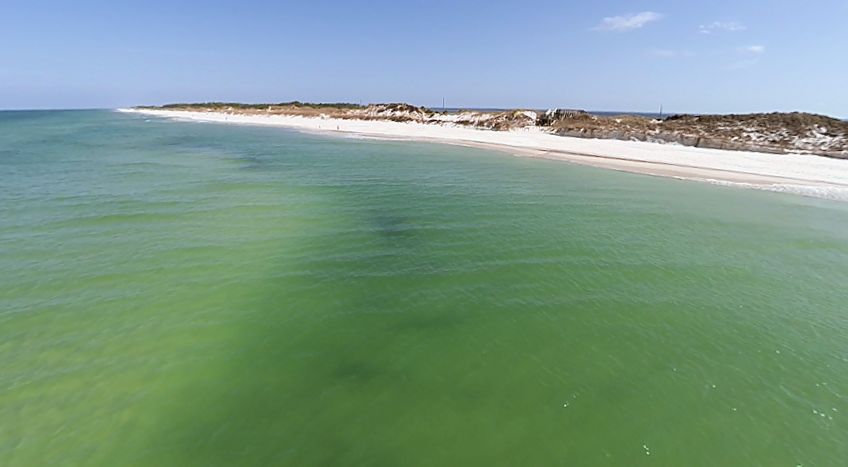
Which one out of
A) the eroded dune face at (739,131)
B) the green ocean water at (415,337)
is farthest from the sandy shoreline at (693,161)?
the green ocean water at (415,337)

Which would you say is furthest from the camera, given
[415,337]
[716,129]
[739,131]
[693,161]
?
[716,129]

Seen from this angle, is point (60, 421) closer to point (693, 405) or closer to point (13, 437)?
point (13, 437)

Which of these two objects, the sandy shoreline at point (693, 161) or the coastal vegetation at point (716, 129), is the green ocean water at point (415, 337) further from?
the coastal vegetation at point (716, 129)

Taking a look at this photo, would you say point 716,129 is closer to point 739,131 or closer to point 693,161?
point 739,131

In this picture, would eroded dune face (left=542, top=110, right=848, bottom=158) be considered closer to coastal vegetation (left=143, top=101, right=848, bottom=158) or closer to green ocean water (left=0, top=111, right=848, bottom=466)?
coastal vegetation (left=143, top=101, right=848, bottom=158)

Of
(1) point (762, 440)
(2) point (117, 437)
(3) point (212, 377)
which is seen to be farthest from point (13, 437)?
(1) point (762, 440)

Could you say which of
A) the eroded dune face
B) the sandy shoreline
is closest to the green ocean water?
the sandy shoreline

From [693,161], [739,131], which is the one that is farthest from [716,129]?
[693,161]

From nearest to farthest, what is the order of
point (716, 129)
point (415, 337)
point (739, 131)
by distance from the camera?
1. point (415, 337)
2. point (739, 131)
3. point (716, 129)

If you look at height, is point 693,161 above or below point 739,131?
below
